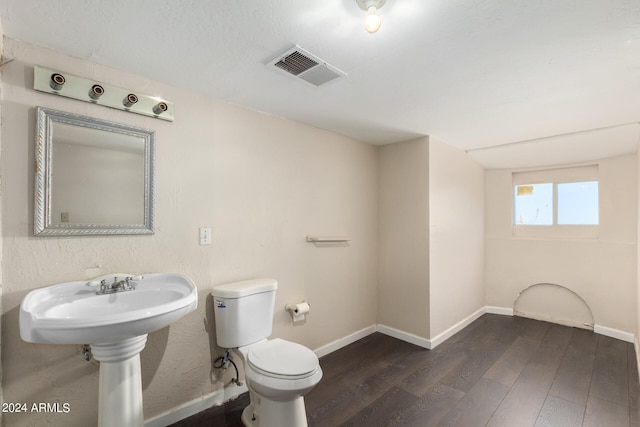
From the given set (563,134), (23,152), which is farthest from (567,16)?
(23,152)

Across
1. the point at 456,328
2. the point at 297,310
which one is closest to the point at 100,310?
the point at 297,310

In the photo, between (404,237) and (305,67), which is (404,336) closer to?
(404,237)

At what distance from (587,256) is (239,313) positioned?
3.76 m

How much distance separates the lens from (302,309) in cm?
232

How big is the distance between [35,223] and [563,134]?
380 centimetres

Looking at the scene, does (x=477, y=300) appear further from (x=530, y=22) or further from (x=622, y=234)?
(x=530, y=22)

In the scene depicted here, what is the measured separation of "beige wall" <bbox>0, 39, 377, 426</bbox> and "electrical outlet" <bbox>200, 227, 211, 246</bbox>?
0.14 feet

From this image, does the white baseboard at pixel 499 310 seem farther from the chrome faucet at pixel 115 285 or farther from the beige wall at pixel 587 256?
the chrome faucet at pixel 115 285

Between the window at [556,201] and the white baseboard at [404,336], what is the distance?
6.90 ft

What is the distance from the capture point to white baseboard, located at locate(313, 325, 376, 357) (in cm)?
260

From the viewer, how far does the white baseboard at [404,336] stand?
2772 mm

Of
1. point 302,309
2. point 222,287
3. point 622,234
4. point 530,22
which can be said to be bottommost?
point 302,309

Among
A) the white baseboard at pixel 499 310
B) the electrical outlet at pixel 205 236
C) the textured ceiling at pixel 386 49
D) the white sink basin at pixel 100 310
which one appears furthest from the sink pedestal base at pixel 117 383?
the white baseboard at pixel 499 310

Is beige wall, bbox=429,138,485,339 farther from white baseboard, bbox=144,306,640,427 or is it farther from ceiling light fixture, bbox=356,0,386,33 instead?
ceiling light fixture, bbox=356,0,386,33
